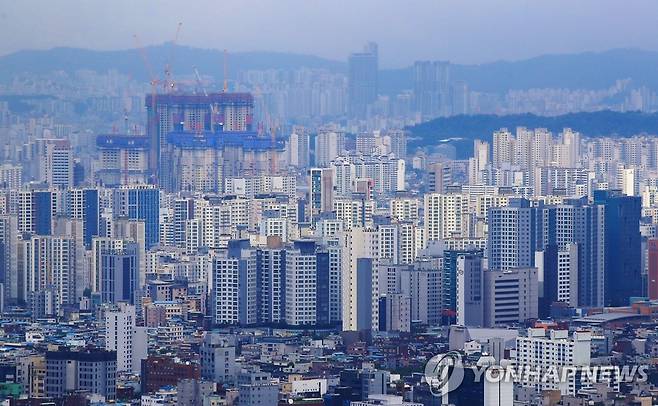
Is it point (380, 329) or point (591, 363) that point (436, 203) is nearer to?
point (380, 329)

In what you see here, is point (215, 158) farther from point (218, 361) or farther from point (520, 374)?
point (520, 374)

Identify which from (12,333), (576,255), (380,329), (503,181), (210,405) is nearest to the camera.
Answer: (210,405)

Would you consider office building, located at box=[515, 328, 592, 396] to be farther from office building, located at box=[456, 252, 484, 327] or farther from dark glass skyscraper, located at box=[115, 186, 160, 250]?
dark glass skyscraper, located at box=[115, 186, 160, 250]

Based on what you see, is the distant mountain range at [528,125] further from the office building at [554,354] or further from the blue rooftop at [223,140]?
the office building at [554,354]

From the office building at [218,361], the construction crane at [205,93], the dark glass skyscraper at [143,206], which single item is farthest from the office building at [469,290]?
the construction crane at [205,93]

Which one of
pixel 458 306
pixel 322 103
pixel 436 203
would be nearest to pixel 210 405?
pixel 458 306
